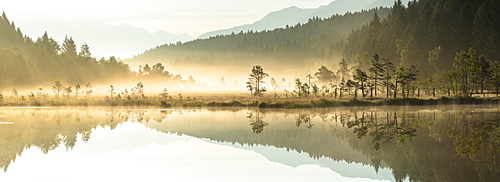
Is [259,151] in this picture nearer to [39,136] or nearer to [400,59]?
[39,136]

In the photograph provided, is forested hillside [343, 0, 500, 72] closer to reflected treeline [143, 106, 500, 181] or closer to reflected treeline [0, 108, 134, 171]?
reflected treeline [143, 106, 500, 181]

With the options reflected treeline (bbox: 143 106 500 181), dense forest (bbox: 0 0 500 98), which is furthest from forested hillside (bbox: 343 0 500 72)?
reflected treeline (bbox: 143 106 500 181)

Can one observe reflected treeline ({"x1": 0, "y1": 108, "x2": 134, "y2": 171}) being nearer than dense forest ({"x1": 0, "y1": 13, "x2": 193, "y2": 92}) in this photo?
Yes

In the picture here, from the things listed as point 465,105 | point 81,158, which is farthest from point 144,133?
point 465,105

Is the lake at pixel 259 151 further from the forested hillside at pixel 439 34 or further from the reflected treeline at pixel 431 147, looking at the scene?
the forested hillside at pixel 439 34

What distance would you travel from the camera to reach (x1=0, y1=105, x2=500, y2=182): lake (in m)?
21.5

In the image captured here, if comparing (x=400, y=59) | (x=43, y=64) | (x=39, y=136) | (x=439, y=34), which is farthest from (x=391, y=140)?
(x=43, y=64)

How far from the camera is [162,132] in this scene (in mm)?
40562

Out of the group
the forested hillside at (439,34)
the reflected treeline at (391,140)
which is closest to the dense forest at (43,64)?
the forested hillside at (439,34)

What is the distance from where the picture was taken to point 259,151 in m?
29.6

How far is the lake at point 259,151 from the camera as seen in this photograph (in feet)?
70.6

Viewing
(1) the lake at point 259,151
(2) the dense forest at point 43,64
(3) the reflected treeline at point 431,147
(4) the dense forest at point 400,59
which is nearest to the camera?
(3) the reflected treeline at point 431,147

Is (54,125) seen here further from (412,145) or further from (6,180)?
(412,145)

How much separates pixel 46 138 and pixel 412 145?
24.0 metres
